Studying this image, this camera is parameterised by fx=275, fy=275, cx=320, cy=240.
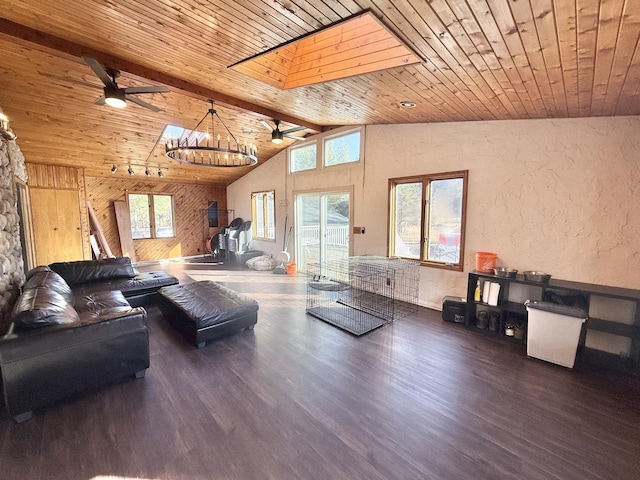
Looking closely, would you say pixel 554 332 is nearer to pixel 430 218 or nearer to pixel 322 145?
pixel 430 218

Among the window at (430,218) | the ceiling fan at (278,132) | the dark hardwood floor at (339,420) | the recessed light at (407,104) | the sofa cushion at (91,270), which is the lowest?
the dark hardwood floor at (339,420)

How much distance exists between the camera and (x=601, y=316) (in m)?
3.01

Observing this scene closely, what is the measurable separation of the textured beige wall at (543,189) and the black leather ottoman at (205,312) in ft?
9.52

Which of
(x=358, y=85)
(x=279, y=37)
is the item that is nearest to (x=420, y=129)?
(x=358, y=85)

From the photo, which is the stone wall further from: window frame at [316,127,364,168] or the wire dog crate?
window frame at [316,127,364,168]

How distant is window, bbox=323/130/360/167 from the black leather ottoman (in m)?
3.54

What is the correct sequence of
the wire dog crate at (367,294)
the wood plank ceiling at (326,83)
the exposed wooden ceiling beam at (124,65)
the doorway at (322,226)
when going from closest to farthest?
the wood plank ceiling at (326,83)
the exposed wooden ceiling beam at (124,65)
the wire dog crate at (367,294)
the doorway at (322,226)

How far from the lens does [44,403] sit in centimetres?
210

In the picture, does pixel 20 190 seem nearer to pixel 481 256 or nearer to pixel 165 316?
pixel 165 316

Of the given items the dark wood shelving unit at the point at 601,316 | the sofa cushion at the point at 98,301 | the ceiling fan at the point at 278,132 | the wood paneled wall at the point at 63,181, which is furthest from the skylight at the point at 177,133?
the dark wood shelving unit at the point at 601,316

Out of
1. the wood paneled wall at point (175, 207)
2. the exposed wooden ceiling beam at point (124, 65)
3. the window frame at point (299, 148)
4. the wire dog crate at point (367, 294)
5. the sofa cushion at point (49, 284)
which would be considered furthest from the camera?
the wood paneled wall at point (175, 207)

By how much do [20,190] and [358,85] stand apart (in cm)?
574

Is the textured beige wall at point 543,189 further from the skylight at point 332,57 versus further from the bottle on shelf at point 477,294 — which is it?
the skylight at point 332,57

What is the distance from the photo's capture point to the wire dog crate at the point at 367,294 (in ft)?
13.1
